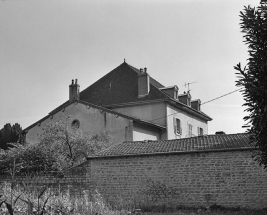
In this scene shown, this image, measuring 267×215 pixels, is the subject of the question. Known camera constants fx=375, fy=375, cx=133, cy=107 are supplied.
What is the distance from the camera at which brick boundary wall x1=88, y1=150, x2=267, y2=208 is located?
49.2 feet

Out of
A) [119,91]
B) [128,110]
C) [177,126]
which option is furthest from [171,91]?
[119,91]

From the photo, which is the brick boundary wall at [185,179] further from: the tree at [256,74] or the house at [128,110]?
the house at [128,110]

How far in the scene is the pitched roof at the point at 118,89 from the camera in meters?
31.2

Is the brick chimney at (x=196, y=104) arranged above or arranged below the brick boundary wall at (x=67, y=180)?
above

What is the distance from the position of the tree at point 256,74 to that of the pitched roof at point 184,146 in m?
6.62

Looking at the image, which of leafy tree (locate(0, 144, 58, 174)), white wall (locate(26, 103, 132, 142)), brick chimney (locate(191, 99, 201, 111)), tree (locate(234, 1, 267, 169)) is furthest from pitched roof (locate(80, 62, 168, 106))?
tree (locate(234, 1, 267, 169))

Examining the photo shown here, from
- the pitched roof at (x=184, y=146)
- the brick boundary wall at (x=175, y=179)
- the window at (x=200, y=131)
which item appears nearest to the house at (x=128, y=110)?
the window at (x=200, y=131)

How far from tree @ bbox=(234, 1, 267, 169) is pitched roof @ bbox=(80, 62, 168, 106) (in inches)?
835

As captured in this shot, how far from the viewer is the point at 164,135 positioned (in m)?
29.8

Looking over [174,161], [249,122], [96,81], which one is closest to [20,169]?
[174,161]

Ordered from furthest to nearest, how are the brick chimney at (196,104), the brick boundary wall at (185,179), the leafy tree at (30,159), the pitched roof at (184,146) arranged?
the brick chimney at (196,104)
the leafy tree at (30,159)
the pitched roof at (184,146)
the brick boundary wall at (185,179)

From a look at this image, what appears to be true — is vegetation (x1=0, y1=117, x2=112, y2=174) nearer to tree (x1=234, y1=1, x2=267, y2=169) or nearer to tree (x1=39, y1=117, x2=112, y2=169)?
tree (x1=39, y1=117, x2=112, y2=169)

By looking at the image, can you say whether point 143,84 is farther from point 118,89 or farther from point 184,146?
point 184,146

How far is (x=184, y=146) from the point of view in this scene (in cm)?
1689
